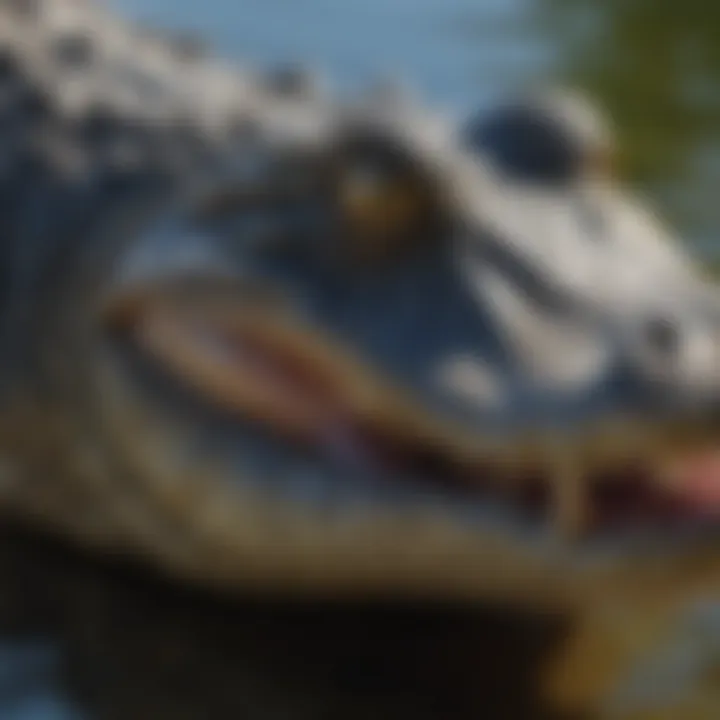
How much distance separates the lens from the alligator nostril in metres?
1.94

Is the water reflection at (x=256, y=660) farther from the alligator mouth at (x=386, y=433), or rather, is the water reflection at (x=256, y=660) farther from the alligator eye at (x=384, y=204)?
the alligator eye at (x=384, y=204)

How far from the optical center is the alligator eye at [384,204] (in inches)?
82.5

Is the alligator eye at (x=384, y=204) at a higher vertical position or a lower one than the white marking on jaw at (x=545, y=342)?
higher

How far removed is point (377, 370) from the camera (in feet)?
6.59

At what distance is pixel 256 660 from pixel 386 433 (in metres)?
0.27

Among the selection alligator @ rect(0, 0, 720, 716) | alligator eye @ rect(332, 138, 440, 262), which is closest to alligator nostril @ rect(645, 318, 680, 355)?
alligator @ rect(0, 0, 720, 716)

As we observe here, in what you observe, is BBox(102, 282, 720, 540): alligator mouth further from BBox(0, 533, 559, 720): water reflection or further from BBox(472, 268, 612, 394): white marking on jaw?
BBox(0, 533, 559, 720): water reflection

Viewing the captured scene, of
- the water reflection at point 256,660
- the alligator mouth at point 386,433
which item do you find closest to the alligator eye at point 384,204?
the alligator mouth at point 386,433

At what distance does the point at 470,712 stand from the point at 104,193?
775 millimetres

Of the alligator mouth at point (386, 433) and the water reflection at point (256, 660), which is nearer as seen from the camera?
the alligator mouth at point (386, 433)

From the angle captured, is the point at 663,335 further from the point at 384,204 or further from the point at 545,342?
the point at 384,204

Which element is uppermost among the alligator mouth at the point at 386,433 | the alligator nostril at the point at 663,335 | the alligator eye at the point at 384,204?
the alligator eye at the point at 384,204

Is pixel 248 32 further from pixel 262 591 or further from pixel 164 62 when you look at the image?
pixel 262 591

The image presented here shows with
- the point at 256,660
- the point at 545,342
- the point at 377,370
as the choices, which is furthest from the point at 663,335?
the point at 256,660
